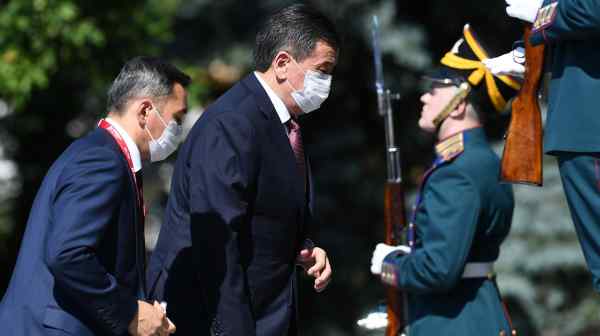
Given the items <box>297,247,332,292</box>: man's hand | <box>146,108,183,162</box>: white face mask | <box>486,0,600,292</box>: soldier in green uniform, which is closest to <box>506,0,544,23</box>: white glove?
<box>486,0,600,292</box>: soldier in green uniform

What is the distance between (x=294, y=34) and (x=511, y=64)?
0.90 meters

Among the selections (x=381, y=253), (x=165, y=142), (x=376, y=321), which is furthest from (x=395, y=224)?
(x=165, y=142)

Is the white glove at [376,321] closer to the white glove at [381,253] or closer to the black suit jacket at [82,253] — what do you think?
the white glove at [381,253]

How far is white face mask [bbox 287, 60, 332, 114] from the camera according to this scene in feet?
13.1

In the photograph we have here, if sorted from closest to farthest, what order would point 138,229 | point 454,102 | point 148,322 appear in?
point 148,322 < point 138,229 < point 454,102

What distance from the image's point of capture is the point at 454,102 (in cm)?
495

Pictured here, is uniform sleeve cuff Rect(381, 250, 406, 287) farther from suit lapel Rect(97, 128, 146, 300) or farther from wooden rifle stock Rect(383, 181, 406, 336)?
suit lapel Rect(97, 128, 146, 300)

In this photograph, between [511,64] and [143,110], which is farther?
[511,64]

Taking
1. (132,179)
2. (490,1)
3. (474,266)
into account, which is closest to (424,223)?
(474,266)

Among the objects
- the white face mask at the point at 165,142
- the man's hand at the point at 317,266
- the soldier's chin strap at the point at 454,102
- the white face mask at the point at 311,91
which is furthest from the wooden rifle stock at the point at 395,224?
the white face mask at the point at 165,142

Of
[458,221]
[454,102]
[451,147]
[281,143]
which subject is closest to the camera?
[281,143]

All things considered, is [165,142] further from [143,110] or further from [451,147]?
[451,147]

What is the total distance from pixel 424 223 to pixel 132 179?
5.30 feet

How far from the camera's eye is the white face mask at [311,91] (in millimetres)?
4008
